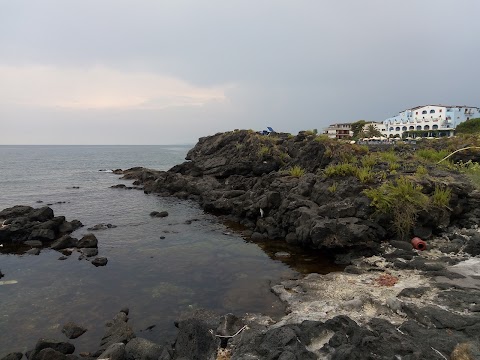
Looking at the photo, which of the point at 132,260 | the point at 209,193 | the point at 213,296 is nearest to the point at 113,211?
the point at 209,193

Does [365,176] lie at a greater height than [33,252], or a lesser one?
greater

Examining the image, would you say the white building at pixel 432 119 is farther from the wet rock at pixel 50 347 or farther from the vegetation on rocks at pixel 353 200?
the wet rock at pixel 50 347

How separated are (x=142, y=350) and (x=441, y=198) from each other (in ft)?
54.8

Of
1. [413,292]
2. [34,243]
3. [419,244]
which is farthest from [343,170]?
[34,243]

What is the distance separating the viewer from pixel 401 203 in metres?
17.6

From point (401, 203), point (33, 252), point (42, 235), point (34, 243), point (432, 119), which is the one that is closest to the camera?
point (401, 203)

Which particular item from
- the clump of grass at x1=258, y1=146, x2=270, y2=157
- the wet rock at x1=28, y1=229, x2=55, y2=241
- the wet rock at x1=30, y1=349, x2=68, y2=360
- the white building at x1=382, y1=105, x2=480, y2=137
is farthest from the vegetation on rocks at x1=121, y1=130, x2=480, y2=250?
the white building at x1=382, y1=105, x2=480, y2=137

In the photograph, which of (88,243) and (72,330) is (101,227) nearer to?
(88,243)

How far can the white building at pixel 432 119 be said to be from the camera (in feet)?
365

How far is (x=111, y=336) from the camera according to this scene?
10.9m

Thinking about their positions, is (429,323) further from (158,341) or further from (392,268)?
(158,341)

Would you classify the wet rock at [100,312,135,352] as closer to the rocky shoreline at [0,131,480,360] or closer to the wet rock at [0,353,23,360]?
the rocky shoreline at [0,131,480,360]

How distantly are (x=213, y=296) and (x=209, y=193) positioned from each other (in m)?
21.2

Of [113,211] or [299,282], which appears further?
[113,211]
